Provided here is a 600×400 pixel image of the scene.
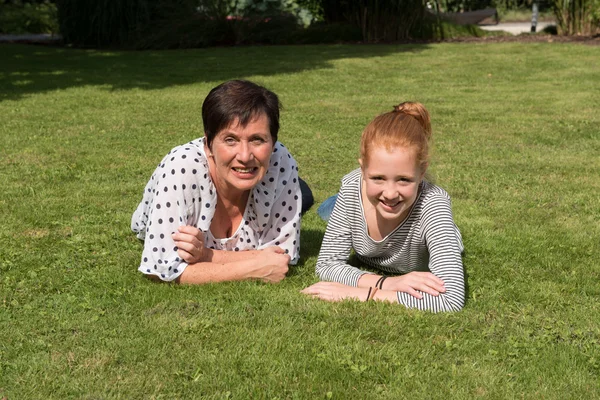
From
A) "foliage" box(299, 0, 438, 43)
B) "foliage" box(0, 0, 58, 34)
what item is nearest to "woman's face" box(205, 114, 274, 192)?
"foliage" box(299, 0, 438, 43)

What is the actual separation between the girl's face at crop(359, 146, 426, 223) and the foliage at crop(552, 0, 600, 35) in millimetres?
18048

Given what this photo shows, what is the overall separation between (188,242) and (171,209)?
21cm

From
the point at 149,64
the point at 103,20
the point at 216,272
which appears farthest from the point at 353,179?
the point at 103,20

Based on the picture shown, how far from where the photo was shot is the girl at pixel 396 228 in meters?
4.28

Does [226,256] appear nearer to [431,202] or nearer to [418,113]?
[431,202]

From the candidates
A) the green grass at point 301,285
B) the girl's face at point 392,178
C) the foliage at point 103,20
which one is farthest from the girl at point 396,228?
the foliage at point 103,20

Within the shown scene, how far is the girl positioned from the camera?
14.0 ft

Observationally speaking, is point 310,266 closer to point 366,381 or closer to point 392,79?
point 366,381

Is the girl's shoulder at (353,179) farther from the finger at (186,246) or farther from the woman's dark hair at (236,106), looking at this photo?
the finger at (186,246)

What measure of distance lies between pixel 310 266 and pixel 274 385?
5.77ft

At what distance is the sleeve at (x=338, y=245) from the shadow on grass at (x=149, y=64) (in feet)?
30.8

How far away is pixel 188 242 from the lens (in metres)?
4.58

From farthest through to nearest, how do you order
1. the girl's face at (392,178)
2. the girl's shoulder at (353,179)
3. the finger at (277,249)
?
1. the finger at (277,249)
2. the girl's shoulder at (353,179)
3. the girl's face at (392,178)

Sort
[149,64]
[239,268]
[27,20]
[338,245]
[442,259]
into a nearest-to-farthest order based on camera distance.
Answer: [442,259], [239,268], [338,245], [149,64], [27,20]
